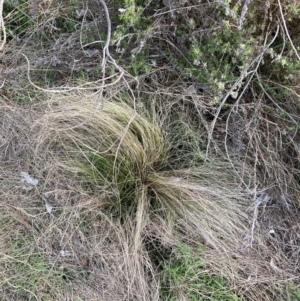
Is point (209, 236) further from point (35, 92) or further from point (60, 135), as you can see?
point (35, 92)

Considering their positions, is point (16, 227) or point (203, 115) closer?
point (16, 227)

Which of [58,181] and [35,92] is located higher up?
[35,92]

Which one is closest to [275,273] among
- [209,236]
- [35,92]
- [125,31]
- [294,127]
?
[209,236]

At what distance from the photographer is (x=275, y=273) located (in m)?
1.62

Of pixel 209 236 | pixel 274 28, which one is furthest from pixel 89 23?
pixel 209 236

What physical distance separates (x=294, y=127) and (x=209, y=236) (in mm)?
536

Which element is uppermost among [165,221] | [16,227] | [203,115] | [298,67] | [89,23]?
[298,67]

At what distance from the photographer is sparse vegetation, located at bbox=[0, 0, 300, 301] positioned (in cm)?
158

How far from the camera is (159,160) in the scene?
5.70 feet

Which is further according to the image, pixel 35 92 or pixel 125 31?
pixel 35 92

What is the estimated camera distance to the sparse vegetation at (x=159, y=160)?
1.58 m

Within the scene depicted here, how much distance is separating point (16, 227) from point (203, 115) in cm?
83

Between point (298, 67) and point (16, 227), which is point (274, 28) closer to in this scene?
point (298, 67)

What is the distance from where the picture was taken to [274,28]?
5.40 feet
